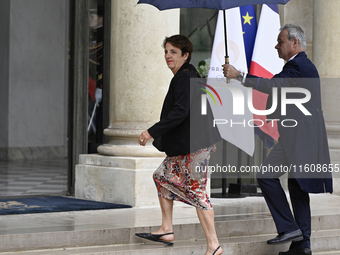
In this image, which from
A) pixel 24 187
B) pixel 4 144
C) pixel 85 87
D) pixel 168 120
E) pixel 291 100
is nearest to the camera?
pixel 168 120

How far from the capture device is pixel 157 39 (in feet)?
22.9

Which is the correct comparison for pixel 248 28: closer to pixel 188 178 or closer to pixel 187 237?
pixel 187 237

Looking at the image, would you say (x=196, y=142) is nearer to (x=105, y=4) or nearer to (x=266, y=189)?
(x=266, y=189)

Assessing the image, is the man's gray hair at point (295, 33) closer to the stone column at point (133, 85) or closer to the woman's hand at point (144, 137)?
the woman's hand at point (144, 137)

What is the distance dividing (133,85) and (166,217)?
245 centimetres

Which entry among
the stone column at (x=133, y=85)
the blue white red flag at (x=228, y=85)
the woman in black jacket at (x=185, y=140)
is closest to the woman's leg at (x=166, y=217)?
the woman in black jacket at (x=185, y=140)

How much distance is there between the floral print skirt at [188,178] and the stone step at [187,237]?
1.88ft

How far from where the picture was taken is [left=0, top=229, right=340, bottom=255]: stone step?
15.8 ft

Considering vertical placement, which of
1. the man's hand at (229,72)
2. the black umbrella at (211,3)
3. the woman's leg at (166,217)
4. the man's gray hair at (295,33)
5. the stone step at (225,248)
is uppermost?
the black umbrella at (211,3)

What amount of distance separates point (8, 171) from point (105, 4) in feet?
15.8

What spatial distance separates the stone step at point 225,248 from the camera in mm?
4828

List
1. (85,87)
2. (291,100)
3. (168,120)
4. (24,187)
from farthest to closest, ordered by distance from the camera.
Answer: (24,187) → (85,87) → (291,100) → (168,120)

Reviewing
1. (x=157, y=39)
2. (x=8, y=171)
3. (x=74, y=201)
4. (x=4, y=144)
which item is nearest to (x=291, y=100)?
(x=157, y=39)

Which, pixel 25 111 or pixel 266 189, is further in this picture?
pixel 25 111
